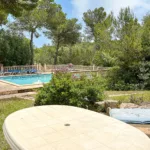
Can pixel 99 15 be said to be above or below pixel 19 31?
above

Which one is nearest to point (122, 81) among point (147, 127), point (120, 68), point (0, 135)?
point (120, 68)

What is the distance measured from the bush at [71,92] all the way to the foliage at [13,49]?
48.2 ft

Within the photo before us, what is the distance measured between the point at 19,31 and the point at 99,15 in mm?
10455

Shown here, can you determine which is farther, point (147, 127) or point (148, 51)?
point (148, 51)

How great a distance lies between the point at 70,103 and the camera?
218 inches

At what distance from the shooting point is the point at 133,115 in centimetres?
429

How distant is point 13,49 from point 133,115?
17.3 m

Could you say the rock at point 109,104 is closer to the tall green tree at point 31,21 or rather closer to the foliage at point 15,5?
the foliage at point 15,5

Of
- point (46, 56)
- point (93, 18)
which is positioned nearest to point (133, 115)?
point (46, 56)

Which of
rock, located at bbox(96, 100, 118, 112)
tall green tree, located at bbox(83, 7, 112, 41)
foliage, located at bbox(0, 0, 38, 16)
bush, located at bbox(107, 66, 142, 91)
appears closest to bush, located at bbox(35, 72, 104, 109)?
rock, located at bbox(96, 100, 118, 112)

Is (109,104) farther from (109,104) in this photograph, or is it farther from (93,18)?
(93,18)

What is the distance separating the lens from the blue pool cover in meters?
4.09

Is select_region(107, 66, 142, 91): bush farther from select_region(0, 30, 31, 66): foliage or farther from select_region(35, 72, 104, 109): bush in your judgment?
select_region(0, 30, 31, 66): foliage

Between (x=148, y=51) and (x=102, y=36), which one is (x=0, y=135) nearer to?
(x=148, y=51)
